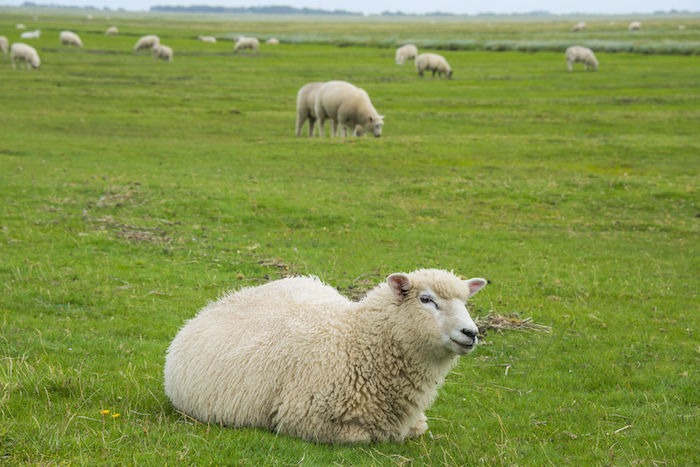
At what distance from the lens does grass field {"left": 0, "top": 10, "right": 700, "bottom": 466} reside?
6.70m

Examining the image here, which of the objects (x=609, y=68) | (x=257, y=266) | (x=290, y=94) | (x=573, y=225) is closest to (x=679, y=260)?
(x=573, y=225)

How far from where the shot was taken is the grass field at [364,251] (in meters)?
6.70

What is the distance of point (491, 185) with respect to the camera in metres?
21.9

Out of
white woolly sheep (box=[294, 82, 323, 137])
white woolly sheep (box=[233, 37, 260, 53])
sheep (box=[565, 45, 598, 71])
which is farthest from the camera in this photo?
white woolly sheep (box=[233, 37, 260, 53])

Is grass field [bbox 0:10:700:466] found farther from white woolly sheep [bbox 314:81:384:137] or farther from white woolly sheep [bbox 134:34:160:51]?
white woolly sheep [bbox 134:34:160:51]

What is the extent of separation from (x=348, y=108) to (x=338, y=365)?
82.8 feet

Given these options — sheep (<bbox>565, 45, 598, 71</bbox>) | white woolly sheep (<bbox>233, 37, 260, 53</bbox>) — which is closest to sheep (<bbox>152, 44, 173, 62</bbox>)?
white woolly sheep (<bbox>233, 37, 260, 53</bbox>)

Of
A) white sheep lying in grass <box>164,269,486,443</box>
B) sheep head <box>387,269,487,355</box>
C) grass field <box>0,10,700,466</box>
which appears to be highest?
sheep head <box>387,269,487,355</box>

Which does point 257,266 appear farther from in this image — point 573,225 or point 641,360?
point 573,225

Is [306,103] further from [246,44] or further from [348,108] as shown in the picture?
[246,44]

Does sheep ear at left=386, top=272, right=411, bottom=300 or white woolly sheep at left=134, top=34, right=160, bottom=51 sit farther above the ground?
sheep ear at left=386, top=272, right=411, bottom=300

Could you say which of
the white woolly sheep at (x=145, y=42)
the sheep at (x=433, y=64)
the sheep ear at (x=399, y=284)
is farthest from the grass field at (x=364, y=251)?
the white woolly sheep at (x=145, y=42)

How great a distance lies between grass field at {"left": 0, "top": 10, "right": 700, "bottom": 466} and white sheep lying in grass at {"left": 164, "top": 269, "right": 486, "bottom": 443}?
278 mm

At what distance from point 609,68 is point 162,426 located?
6107cm
